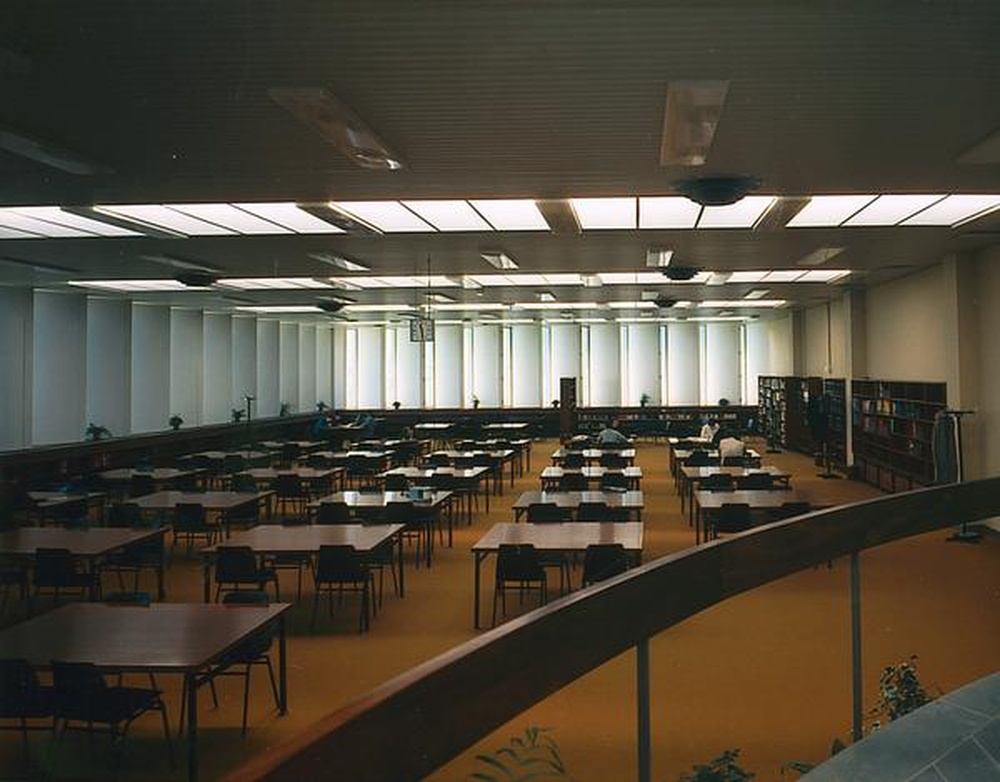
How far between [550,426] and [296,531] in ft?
56.9

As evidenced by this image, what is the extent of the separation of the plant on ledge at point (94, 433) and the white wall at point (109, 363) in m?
0.27

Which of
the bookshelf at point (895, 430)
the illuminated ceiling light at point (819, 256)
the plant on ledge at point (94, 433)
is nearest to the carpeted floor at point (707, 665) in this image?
the bookshelf at point (895, 430)

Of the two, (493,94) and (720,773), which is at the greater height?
(493,94)

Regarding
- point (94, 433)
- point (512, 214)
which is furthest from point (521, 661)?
point (94, 433)

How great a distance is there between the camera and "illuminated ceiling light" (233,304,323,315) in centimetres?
1777

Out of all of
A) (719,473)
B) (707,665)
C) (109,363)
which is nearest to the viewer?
(707,665)

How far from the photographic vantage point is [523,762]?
1482 mm

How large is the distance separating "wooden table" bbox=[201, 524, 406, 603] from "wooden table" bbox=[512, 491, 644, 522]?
1488 mm

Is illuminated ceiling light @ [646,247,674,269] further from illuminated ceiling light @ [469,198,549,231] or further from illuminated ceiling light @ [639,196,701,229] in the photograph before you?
illuminated ceiling light @ [469,198,549,231]

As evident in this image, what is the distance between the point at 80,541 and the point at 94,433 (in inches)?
334

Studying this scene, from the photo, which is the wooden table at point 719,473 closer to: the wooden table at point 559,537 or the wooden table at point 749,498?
the wooden table at point 749,498

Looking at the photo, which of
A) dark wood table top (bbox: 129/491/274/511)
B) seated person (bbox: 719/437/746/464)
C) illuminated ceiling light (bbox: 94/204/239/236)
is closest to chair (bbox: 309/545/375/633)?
dark wood table top (bbox: 129/491/274/511)

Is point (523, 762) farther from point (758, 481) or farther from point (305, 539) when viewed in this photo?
point (758, 481)

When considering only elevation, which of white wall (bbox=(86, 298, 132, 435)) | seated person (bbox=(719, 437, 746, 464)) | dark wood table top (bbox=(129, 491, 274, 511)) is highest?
white wall (bbox=(86, 298, 132, 435))
